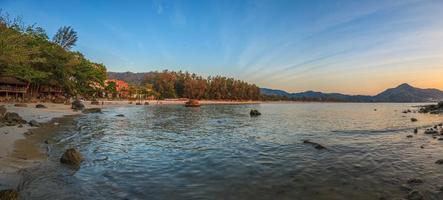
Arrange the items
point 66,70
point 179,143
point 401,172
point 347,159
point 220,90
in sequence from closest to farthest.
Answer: point 401,172 → point 347,159 → point 179,143 → point 66,70 → point 220,90

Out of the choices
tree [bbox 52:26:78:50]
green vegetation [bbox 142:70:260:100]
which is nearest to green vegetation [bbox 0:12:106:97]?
tree [bbox 52:26:78:50]

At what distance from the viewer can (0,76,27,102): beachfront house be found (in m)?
56.8

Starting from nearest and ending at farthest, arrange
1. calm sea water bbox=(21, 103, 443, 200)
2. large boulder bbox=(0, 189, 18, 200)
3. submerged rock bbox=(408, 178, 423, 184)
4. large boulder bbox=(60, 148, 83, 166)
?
large boulder bbox=(0, 189, 18, 200) < calm sea water bbox=(21, 103, 443, 200) < submerged rock bbox=(408, 178, 423, 184) < large boulder bbox=(60, 148, 83, 166)

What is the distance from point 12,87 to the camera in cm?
5919

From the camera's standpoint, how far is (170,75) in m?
167

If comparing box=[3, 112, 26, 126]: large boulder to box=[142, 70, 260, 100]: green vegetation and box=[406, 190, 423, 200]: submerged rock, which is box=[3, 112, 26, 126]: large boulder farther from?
box=[142, 70, 260, 100]: green vegetation

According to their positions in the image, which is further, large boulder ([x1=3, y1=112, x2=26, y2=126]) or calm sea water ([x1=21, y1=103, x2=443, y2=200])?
large boulder ([x1=3, y1=112, x2=26, y2=126])

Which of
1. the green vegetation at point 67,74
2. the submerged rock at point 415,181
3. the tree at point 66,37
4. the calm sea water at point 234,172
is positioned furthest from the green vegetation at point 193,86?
the submerged rock at point 415,181

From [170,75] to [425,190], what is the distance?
161 metres

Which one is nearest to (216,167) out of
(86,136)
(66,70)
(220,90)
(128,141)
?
(128,141)

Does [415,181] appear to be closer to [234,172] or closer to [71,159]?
[234,172]

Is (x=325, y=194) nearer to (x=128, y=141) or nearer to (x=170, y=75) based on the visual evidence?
(x=128, y=141)

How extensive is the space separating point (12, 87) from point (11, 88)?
0.57m

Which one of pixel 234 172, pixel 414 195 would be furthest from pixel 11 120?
pixel 414 195
